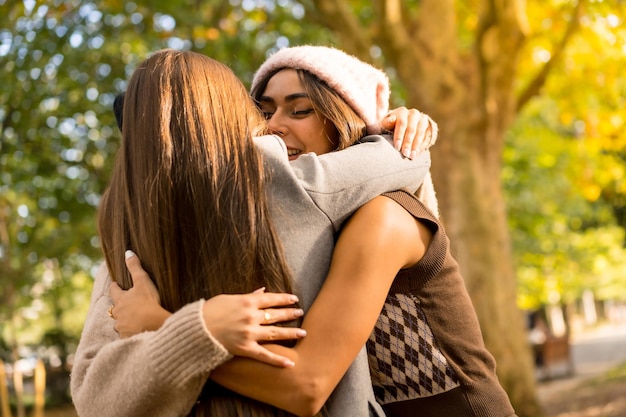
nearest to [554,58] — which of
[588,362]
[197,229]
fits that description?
[197,229]

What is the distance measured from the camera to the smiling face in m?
3.09

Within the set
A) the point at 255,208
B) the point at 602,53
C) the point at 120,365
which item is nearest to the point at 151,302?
the point at 120,365

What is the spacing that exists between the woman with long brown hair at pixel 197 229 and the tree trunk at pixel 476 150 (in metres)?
7.09

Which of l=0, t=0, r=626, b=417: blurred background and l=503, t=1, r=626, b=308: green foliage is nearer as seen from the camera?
l=0, t=0, r=626, b=417: blurred background

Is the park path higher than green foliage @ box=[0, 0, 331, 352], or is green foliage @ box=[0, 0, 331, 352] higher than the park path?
green foliage @ box=[0, 0, 331, 352]

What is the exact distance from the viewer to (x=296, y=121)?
3104 millimetres

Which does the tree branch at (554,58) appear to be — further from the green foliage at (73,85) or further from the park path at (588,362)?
the park path at (588,362)

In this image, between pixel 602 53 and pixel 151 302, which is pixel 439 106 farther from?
pixel 151 302

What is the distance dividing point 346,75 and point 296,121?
0.24m

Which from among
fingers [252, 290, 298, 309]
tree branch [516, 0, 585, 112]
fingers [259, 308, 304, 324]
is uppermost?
fingers [252, 290, 298, 309]

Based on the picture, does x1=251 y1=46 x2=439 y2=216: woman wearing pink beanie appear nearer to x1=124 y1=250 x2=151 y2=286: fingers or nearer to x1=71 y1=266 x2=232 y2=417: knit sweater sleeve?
x1=124 y1=250 x2=151 y2=286: fingers

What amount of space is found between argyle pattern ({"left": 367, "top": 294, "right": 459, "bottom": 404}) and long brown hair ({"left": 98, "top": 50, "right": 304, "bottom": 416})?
1.17 feet

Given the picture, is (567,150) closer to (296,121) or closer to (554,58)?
(554,58)

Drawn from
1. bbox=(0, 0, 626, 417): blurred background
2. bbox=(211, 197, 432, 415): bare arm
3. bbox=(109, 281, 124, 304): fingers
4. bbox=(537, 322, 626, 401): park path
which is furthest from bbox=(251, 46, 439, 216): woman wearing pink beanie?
bbox=(537, 322, 626, 401): park path
